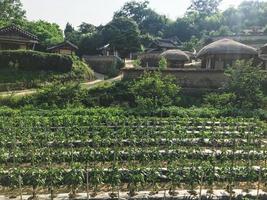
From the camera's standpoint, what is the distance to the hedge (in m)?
→ 32.0

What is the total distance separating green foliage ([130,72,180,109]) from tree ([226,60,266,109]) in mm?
3682

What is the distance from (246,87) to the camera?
24.0 metres

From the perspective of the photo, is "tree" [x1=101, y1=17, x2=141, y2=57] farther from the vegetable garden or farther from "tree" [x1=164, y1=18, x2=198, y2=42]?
the vegetable garden

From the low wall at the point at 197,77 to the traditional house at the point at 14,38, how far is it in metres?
14.3

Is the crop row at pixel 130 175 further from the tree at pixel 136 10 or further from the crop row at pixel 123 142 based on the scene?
the tree at pixel 136 10

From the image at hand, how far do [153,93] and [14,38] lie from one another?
1880 cm

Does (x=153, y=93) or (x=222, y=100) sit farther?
(x=222, y=100)

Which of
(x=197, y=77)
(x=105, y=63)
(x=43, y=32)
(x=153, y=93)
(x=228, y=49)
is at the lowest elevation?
(x=153, y=93)

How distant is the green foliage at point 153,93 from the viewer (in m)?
23.1

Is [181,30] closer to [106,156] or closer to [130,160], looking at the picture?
[130,160]

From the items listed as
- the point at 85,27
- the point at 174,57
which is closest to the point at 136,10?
the point at 85,27

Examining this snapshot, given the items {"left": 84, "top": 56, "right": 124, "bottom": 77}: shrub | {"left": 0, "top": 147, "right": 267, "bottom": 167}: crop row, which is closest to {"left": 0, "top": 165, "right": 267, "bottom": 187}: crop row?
{"left": 0, "top": 147, "right": 267, "bottom": 167}: crop row

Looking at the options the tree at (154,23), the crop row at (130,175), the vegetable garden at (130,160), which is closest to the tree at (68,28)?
the tree at (154,23)

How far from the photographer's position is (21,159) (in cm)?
1259
